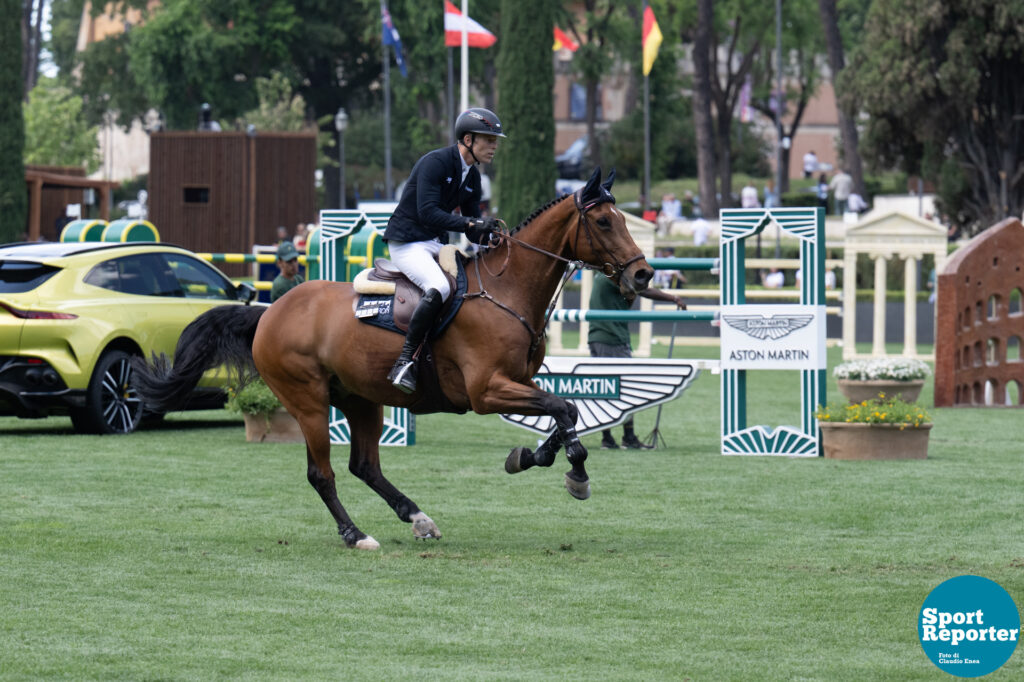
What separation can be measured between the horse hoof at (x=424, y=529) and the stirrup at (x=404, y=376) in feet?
2.58

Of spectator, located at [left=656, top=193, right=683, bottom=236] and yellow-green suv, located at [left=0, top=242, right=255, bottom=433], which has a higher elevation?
spectator, located at [left=656, top=193, right=683, bottom=236]

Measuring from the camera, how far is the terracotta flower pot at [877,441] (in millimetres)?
13906

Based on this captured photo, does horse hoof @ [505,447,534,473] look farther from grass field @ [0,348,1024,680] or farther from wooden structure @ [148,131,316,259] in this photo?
wooden structure @ [148,131,316,259]

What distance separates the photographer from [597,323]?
1575 centimetres

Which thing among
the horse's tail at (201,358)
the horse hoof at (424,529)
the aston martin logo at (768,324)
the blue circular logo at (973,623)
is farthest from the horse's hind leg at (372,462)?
the aston martin logo at (768,324)

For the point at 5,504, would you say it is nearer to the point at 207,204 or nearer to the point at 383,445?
the point at 383,445

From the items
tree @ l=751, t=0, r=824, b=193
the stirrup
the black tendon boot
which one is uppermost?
tree @ l=751, t=0, r=824, b=193

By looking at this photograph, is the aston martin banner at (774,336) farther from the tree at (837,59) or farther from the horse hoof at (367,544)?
the tree at (837,59)

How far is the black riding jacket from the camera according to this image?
9258 millimetres

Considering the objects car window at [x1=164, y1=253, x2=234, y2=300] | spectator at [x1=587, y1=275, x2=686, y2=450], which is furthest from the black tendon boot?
car window at [x1=164, y1=253, x2=234, y2=300]

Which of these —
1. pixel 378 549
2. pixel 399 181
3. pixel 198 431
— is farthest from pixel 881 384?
pixel 399 181

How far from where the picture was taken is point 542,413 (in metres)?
9.04

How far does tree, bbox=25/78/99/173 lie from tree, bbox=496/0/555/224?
30351 millimetres

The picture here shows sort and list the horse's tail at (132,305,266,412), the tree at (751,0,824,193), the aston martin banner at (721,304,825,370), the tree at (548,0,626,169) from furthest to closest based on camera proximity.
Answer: the tree at (548,0,626,169), the tree at (751,0,824,193), the aston martin banner at (721,304,825,370), the horse's tail at (132,305,266,412)
